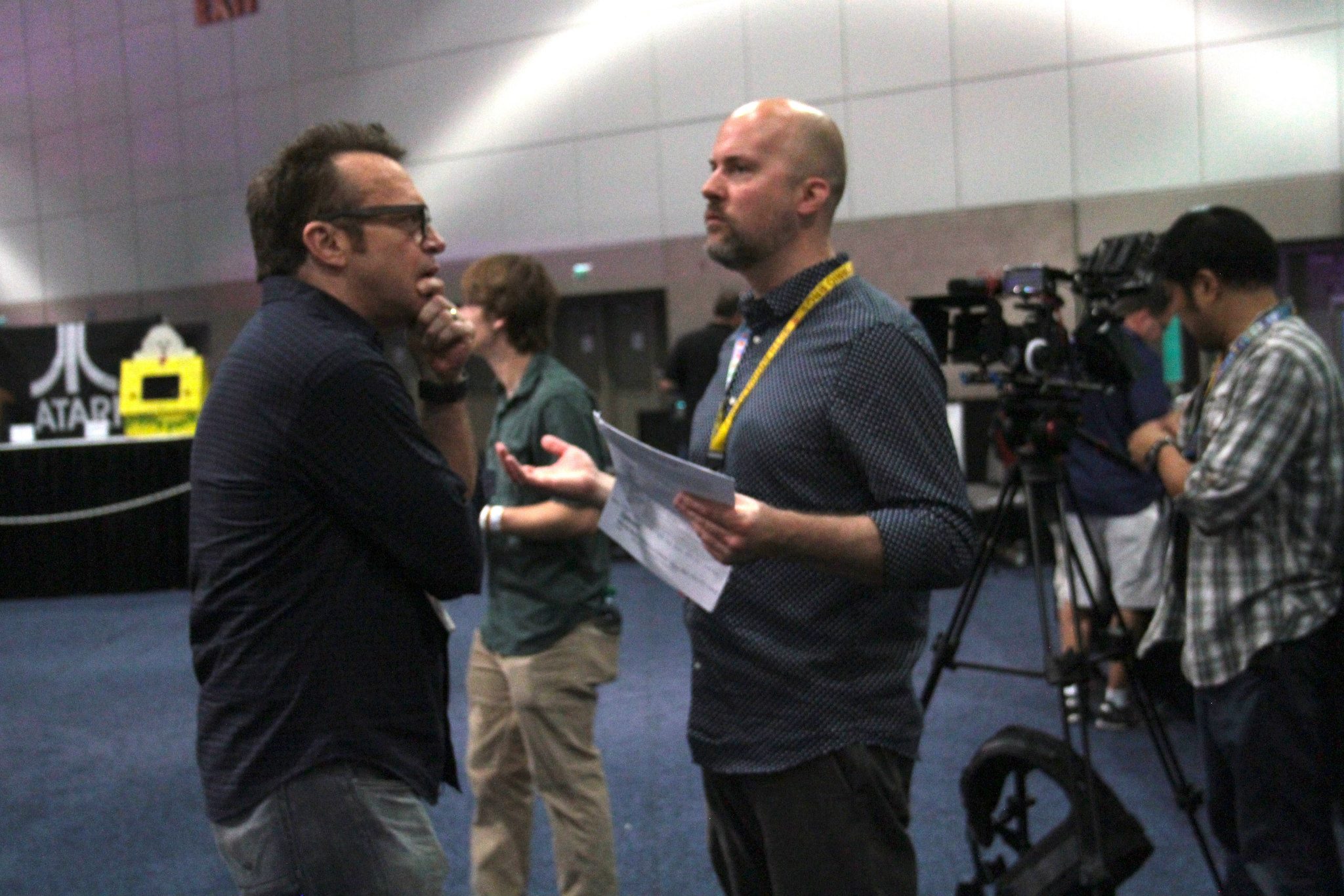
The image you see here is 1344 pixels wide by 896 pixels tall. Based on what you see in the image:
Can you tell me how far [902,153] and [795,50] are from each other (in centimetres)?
116

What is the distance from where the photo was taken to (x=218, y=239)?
1093cm

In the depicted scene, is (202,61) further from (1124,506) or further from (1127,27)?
(1124,506)

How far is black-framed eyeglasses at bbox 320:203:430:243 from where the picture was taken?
1.62m

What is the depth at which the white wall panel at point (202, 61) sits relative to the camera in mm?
9000

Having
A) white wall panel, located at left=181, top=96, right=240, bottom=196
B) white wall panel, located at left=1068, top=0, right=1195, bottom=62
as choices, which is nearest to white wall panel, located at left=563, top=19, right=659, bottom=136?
white wall panel, located at left=181, top=96, right=240, bottom=196

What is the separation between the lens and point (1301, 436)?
2.26 meters

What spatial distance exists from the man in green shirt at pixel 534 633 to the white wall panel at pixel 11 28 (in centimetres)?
426

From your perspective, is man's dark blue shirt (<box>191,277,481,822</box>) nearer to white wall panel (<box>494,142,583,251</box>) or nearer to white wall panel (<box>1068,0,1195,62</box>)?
white wall panel (<box>1068,0,1195,62</box>)

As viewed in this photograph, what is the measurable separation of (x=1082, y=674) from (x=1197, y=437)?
0.71 m

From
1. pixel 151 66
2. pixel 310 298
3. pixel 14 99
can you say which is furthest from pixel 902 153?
pixel 310 298

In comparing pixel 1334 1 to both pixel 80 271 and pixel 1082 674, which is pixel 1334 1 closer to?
pixel 1082 674

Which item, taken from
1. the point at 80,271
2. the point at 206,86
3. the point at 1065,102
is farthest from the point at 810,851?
the point at 80,271

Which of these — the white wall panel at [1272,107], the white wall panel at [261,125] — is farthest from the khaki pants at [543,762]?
the white wall panel at [261,125]

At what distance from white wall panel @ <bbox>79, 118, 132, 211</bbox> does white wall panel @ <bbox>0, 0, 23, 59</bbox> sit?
1.97 meters
